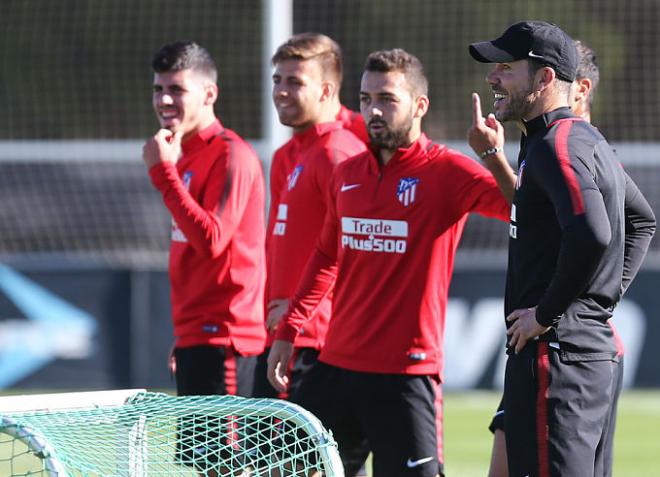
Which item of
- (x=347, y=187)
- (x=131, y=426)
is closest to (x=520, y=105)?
(x=347, y=187)

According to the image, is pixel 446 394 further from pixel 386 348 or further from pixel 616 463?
pixel 386 348

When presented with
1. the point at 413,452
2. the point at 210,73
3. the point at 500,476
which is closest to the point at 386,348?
the point at 413,452

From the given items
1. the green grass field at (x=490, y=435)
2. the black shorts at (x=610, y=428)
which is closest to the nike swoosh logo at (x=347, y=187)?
the black shorts at (x=610, y=428)

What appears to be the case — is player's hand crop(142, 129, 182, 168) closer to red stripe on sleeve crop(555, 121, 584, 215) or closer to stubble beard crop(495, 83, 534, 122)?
stubble beard crop(495, 83, 534, 122)

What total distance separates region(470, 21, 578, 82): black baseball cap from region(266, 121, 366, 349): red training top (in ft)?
4.85

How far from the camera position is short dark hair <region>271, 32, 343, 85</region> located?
542cm

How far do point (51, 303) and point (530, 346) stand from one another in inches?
273

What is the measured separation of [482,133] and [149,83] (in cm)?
1386

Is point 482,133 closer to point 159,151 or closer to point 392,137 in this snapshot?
point 392,137

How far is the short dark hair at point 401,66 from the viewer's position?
465 centimetres

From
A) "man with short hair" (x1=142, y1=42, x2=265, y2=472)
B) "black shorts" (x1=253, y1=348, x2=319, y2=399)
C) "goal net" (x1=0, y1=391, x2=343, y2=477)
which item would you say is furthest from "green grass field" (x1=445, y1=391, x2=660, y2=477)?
"goal net" (x1=0, y1=391, x2=343, y2=477)

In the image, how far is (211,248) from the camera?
501 centimetres

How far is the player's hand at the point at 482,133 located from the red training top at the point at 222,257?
4.36 feet

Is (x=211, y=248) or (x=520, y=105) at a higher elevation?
(x=520, y=105)
